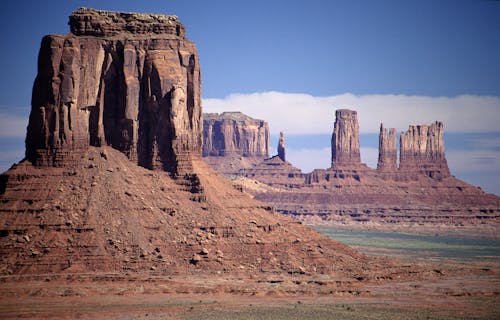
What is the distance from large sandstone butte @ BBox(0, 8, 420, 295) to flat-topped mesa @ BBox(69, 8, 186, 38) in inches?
4.2

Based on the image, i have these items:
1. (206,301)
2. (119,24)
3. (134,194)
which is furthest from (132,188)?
(206,301)

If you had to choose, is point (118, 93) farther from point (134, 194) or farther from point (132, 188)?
point (134, 194)

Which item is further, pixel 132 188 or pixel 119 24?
pixel 119 24

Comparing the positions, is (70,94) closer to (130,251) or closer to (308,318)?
(130,251)

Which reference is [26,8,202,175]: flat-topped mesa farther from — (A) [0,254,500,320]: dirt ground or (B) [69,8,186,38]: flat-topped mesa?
(A) [0,254,500,320]: dirt ground

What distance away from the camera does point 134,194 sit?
105 meters

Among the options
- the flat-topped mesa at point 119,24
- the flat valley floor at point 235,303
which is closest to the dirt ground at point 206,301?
the flat valley floor at point 235,303

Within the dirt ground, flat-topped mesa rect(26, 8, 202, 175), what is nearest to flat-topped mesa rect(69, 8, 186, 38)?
flat-topped mesa rect(26, 8, 202, 175)

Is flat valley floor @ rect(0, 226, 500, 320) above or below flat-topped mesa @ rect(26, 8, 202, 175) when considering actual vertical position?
below

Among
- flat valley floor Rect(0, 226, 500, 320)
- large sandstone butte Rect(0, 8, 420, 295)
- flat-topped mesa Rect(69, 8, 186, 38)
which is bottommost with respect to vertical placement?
flat valley floor Rect(0, 226, 500, 320)

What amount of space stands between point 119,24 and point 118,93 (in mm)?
6180

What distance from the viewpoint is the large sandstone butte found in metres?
97.8

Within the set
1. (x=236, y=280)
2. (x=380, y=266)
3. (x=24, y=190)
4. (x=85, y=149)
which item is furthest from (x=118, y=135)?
(x=380, y=266)

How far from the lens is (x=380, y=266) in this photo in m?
115
